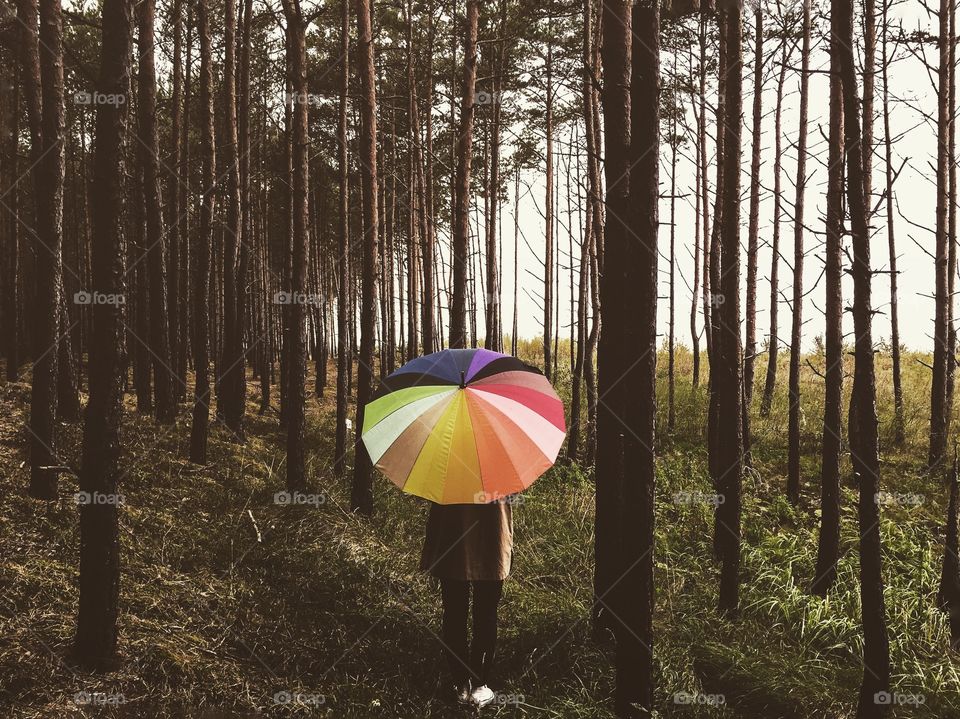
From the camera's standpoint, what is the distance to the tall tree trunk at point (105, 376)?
400 cm

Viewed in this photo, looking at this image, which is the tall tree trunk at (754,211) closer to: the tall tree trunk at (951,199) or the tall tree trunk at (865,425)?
the tall tree trunk at (951,199)

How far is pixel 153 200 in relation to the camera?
10.1 metres

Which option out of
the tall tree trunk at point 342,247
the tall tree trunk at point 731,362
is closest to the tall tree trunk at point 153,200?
the tall tree trunk at point 342,247

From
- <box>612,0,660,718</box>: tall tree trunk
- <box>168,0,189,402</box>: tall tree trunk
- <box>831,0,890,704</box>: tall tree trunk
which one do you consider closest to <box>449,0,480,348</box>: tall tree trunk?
<box>612,0,660,718</box>: tall tree trunk

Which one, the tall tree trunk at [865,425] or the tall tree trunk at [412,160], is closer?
the tall tree trunk at [865,425]

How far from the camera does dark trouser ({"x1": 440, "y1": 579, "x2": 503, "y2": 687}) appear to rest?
4.13 meters

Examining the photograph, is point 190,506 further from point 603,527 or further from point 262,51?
point 262,51

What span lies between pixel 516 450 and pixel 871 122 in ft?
33.3

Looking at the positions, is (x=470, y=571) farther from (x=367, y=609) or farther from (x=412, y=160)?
(x=412, y=160)

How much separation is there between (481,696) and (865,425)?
3.25 m

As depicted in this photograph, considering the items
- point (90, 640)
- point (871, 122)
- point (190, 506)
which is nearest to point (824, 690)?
point (90, 640)

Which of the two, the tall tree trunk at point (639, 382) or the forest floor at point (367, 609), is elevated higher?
the tall tree trunk at point (639, 382)

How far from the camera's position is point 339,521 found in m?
8.19

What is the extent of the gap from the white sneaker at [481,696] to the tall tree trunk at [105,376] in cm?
239
